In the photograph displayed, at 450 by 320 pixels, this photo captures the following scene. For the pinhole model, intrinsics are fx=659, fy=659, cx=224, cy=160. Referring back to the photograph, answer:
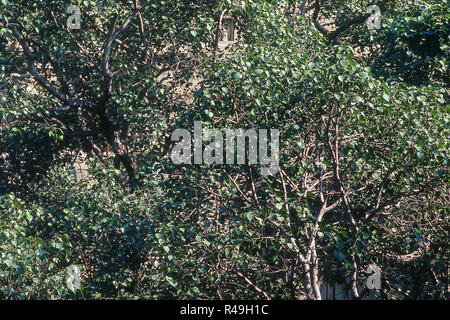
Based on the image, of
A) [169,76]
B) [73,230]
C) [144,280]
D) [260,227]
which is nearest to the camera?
[260,227]

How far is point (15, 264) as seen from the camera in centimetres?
716

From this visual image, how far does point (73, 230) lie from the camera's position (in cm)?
946

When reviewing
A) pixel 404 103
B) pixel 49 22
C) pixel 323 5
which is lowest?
pixel 404 103

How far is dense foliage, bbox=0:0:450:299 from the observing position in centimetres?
728

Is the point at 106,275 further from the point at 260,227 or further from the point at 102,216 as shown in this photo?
the point at 260,227

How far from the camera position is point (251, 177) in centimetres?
755

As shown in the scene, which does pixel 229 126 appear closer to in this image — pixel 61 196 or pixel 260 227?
pixel 260 227

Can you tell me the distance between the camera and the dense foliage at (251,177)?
7.28 m

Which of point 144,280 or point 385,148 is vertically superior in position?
point 385,148

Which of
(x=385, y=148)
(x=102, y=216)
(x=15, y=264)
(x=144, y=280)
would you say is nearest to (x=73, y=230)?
(x=102, y=216)

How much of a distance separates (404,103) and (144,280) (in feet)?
12.8
